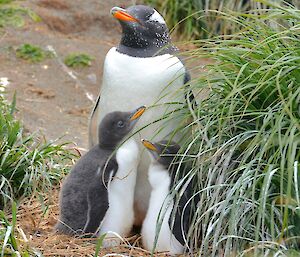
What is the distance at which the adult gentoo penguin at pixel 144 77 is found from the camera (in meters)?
4.46

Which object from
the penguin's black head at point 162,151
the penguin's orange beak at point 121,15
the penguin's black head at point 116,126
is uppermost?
the penguin's orange beak at point 121,15

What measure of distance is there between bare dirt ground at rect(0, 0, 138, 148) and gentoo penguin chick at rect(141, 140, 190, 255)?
7.62ft

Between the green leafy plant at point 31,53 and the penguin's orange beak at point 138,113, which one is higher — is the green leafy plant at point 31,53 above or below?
below

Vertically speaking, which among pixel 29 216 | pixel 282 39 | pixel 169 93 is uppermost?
pixel 282 39

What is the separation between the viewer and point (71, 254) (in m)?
4.18

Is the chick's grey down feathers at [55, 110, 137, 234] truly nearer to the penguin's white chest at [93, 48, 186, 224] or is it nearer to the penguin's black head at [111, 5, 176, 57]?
the penguin's white chest at [93, 48, 186, 224]

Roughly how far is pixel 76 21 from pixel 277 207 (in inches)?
214

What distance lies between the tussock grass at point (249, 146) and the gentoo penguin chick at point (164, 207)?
0.28 ft

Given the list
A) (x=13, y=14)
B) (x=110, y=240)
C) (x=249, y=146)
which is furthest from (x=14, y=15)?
(x=249, y=146)

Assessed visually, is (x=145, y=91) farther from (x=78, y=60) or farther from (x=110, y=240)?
(x=78, y=60)

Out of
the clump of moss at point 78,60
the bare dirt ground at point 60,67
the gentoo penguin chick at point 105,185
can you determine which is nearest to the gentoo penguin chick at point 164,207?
the gentoo penguin chick at point 105,185

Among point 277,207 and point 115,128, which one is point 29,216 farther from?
point 277,207

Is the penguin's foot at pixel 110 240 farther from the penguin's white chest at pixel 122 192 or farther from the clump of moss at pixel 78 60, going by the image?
the clump of moss at pixel 78 60

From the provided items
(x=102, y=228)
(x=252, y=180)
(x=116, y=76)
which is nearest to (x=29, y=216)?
(x=102, y=228)
